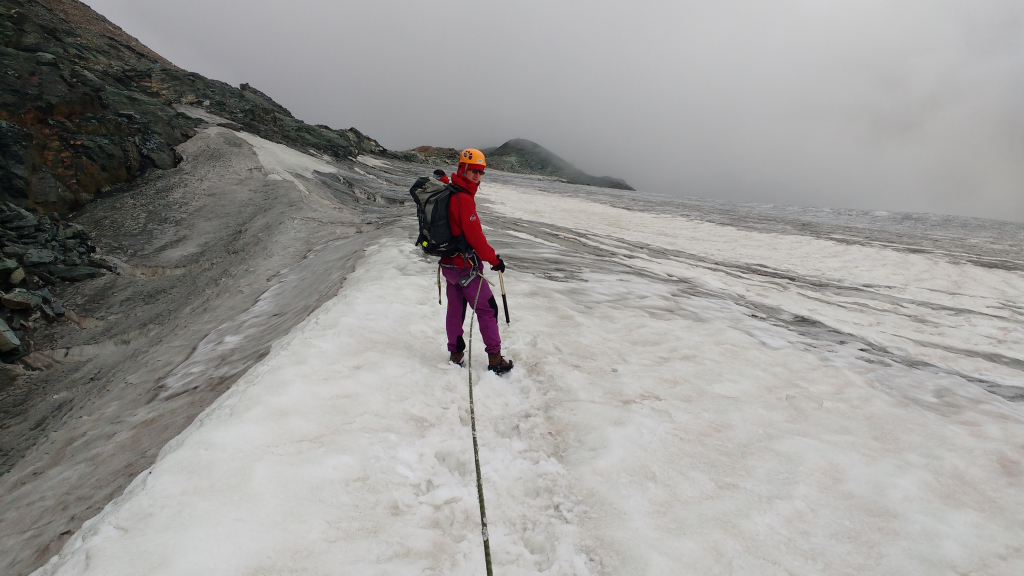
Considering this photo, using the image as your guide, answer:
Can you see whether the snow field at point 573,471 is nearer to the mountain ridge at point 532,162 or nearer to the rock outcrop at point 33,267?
the rock outcrop at point 33,267

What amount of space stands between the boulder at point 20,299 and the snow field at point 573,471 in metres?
8.96

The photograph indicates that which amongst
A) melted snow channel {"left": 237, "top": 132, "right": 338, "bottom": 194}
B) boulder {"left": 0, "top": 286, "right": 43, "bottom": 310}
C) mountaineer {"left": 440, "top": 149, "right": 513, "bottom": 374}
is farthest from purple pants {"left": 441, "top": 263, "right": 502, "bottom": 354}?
melted snow channel {"left": 237, "top": 132, "right": 338, "bottom": 194}

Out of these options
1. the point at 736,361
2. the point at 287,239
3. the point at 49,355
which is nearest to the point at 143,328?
the point at 49,355

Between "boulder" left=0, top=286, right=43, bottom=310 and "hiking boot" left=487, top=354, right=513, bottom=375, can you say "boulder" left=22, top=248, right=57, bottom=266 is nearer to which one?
"boulder" left=0, top=286, right=43, bottom=310

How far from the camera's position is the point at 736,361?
20.2 feet

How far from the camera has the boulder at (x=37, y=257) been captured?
11.5 m

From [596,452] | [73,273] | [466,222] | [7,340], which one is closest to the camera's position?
[596,452]

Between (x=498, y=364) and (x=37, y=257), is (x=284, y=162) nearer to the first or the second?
(x=37, y=257)

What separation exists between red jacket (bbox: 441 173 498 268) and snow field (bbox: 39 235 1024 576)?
147 centimetres

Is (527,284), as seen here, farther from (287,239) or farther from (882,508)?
(287,239)

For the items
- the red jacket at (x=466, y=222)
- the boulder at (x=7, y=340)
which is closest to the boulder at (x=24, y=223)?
the boulder at (x=7, y=340)

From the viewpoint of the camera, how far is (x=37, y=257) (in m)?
11.7

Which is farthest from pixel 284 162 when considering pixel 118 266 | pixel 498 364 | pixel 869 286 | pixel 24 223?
pixel 869 286

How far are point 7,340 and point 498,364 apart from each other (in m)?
10.1
